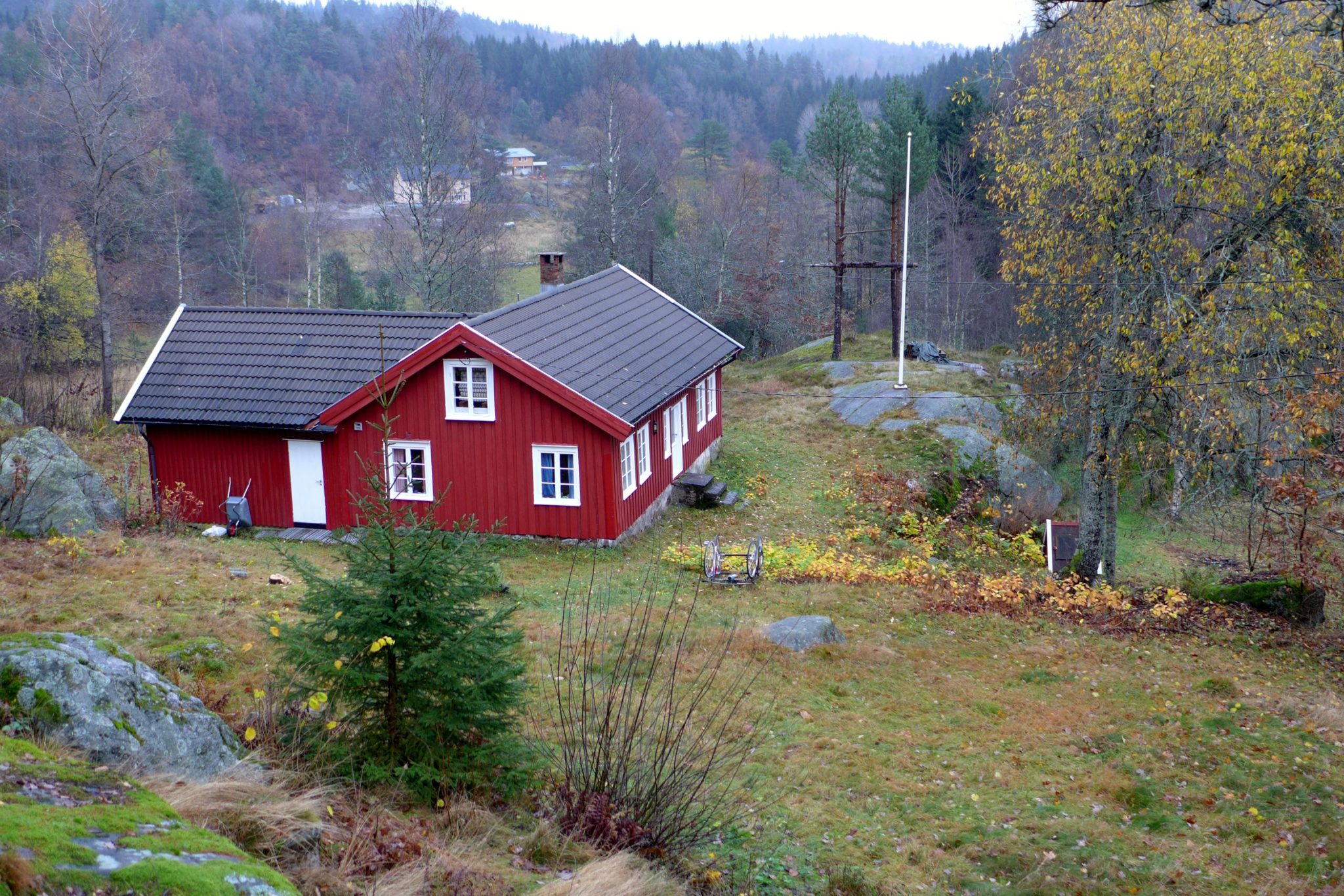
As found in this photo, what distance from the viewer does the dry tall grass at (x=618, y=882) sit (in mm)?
5793

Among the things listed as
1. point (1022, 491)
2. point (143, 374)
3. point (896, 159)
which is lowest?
point (1022, 491)

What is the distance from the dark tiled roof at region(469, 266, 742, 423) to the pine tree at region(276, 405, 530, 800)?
11.5 m

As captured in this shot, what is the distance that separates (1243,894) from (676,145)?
243ft

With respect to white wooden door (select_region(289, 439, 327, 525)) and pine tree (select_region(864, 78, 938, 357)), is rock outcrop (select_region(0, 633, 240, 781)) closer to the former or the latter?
white wooden door (select_region(289, 439, 327, 525))

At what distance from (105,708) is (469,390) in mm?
13106

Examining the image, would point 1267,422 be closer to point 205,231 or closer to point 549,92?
point 205,231

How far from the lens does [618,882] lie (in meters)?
6.03

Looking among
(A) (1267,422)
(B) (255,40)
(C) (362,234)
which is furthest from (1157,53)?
(B) (255,40)

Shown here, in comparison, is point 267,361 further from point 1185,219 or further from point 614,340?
point 1185,219

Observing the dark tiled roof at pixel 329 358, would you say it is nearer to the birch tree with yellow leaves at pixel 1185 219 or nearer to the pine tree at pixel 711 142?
the birch tree with yellow leaves at pixel 1185 219

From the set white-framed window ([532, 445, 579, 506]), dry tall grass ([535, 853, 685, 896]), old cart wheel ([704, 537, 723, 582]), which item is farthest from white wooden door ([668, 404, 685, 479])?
dry tall grass ([535, 853, 685, 896])

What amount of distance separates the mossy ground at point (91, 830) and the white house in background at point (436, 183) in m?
28.1

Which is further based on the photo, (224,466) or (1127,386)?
(224,466)

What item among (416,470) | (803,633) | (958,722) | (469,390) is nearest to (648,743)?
(958,722)
